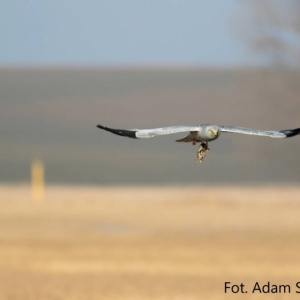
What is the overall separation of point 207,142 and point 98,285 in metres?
14.5

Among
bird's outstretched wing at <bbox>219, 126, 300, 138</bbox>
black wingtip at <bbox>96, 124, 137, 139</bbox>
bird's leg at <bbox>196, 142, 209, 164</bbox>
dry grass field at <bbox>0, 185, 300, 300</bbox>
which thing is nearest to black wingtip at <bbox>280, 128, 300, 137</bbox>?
bird's outstretched wing at <bbox>219, 126, 300, 138</bbox>

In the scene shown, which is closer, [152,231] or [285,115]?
[285,115]

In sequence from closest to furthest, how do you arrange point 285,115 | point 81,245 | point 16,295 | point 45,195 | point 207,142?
point 207,142
point 16,295
point 81,245
point 285,115
point 45,195

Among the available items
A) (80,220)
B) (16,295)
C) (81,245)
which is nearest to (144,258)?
(81,245)

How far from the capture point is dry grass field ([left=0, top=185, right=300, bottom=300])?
56.4 ft

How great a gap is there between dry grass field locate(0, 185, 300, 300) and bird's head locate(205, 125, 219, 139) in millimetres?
12739

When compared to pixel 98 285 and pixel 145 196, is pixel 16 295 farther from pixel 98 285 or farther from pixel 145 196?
pixel 145 196

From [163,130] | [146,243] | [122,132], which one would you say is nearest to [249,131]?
[163,130]

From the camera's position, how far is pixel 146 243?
2425 centimetres

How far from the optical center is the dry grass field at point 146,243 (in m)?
17.2

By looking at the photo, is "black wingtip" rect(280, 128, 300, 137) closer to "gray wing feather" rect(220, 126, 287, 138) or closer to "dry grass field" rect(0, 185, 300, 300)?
"gray wing feather" rect(220, 126, 287, 138)

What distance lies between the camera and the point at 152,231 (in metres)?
27.3

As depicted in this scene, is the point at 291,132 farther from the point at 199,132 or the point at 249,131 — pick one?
the point at 199,132

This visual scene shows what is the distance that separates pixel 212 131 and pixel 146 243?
70.4ft
